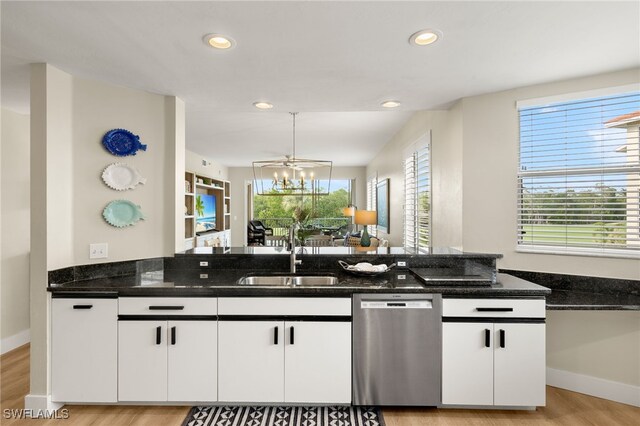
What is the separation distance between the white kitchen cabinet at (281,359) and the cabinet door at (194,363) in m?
0.06

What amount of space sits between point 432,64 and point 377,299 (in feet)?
5.52

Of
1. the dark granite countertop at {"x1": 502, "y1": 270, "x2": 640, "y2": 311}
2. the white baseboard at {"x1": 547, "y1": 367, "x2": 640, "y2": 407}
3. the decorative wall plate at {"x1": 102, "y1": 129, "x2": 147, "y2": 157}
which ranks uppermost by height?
the decorative wall plate at {"x1": 102, "y1": 129, "x2": 147, "y2": 157}

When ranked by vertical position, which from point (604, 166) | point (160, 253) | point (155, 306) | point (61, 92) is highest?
point (61, 92)

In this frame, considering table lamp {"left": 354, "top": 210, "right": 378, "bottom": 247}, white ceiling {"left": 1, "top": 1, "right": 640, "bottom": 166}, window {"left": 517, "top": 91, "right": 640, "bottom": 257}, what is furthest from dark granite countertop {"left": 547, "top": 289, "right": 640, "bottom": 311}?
white ceiling {"left": 1, "top": 1, "right": 640, "bottom": 166}

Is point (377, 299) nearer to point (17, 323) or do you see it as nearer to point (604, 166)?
point (604, 166)

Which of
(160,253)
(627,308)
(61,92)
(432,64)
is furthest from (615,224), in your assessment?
(61,92)

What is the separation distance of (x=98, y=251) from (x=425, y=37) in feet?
9.20

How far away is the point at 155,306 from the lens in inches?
86.0

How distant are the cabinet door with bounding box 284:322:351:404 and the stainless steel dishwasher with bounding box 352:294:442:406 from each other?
8 centimetres

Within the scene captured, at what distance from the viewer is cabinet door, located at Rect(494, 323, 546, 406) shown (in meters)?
2.12

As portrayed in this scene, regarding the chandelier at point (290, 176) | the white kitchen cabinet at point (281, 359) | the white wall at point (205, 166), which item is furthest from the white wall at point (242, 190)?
the white kitchen cabinet at point (281, 359)

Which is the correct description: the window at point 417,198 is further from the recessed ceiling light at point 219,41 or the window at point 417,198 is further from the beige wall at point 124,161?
the beige wall at point 124,161

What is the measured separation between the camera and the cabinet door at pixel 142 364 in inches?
85.7

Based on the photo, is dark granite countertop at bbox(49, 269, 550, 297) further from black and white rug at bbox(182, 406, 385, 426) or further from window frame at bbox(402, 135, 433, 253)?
window frame at bbox(402, 135, 433, 253)
